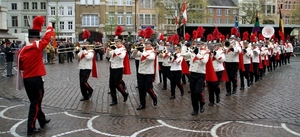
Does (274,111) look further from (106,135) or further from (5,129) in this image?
(5,129)

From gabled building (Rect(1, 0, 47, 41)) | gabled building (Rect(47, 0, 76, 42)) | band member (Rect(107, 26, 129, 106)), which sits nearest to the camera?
band member (Rect(107, 26, 129, 106))

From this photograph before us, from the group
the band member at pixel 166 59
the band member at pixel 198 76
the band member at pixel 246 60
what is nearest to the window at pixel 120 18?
the band member at pixel 246 60

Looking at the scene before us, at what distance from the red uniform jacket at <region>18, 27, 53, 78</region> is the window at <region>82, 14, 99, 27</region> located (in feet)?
185

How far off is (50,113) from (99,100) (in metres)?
2.24

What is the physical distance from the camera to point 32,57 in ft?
24.7

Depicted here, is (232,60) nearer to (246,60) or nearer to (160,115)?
(246,60)

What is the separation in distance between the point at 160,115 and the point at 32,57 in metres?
3.67

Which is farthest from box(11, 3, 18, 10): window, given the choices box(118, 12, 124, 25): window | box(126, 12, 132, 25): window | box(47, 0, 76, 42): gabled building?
box(126, 12, 132, 25): window

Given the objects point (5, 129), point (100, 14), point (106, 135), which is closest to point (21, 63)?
point (5, 129)

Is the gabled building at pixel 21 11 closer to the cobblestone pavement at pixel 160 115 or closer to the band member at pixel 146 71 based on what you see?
the cobblestone pavement at pixel 160 115

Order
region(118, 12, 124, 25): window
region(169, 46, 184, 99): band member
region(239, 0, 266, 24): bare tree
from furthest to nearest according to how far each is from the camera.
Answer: region(118, 12, 124, 25): window
region(239, 0, 266, 24): bare tree
region(169, 46, 184, 99): band member

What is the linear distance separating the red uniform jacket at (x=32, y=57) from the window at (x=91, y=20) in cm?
5651

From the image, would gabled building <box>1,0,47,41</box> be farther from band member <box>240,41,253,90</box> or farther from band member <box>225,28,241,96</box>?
band member <box>225,28,241,96</box>

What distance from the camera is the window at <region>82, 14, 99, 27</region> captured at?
63125 mm
